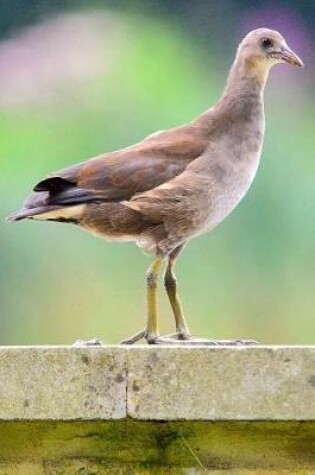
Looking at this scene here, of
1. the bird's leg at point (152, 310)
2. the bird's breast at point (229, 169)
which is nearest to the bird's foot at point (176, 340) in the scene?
the bird's leg at point (152, 310)

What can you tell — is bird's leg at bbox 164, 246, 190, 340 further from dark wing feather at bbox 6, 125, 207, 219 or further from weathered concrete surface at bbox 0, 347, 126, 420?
weathered concrete surface at bbox 0, 347, 126, 420

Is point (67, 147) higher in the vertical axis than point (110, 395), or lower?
higher

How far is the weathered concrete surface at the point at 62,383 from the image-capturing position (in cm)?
233

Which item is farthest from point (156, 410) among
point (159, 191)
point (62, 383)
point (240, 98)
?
point (240, 98)

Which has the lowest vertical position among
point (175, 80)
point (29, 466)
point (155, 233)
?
point (29, 466)

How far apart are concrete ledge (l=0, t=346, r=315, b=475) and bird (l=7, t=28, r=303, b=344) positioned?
549 mm

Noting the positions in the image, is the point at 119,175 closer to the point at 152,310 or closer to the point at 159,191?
the point at 159,191

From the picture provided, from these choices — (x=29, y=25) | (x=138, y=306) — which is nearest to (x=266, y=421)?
(x=138, y=306)

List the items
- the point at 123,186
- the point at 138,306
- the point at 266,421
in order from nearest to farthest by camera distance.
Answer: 1. the point at 266,421
2. the point at 123,186
3. the point at 138,306

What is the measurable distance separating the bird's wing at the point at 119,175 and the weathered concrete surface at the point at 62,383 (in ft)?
2.14

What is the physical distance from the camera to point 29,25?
19.4 feet

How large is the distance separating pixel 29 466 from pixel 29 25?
12.3 feet

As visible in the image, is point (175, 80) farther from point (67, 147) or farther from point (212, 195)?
point (212, 195)

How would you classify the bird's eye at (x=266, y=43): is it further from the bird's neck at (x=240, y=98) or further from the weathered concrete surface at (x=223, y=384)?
the weathered concrete surface at (x=223, y=384)
